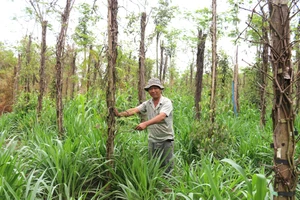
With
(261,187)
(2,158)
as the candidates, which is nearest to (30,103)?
(2,158)

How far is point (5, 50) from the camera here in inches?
773

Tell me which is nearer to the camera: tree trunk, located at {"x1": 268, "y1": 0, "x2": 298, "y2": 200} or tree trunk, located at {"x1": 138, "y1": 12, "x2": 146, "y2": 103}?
tree trunk, located at {"x1": 268, "y1": 0, "x2": 298, "y2": 200}

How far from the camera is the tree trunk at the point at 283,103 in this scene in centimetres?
147

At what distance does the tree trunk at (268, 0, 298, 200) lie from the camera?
1.47 m

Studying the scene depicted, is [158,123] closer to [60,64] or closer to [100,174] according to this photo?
[100,174]

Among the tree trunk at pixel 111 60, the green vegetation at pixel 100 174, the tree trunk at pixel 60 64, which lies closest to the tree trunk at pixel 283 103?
the green vegetation at pixel 100 174

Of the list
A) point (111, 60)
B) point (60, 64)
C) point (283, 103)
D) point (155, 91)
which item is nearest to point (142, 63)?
point (60, 64)

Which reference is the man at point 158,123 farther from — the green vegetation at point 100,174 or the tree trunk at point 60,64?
the tree trunk at point 60,64

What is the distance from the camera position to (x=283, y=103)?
1501 mm

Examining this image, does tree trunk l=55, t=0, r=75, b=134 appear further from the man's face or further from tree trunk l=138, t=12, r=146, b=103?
tree trunk l=138, t=12, r=146, b=103

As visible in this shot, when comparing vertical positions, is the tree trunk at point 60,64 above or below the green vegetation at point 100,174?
above

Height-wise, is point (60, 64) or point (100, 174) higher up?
point (60, 64)

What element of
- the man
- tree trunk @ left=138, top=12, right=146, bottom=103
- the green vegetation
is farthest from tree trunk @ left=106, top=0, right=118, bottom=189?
tree trunk @ left=138, top=12, right=146, bottom=103

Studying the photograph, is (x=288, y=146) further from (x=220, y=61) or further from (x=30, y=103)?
(x=30, y=103)
